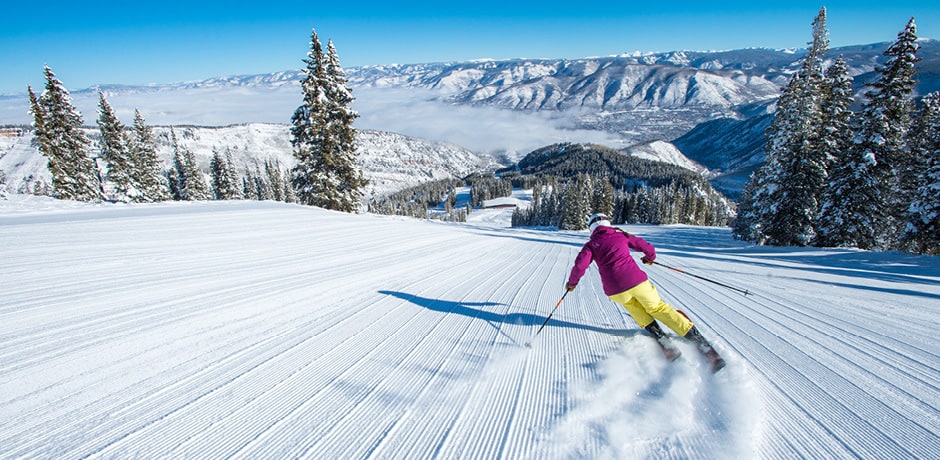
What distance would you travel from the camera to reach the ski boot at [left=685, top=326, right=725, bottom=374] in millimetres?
3205

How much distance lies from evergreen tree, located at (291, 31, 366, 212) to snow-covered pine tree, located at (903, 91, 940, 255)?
30470 mm

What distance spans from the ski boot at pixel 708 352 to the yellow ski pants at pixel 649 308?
0.24 feet

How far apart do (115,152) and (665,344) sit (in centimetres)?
4210

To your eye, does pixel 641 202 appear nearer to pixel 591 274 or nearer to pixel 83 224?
pixel 591 274

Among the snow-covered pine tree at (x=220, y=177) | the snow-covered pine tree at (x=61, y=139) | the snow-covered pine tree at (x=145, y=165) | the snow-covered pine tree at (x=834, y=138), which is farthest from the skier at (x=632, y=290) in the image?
the snow-covered pine tree at (x=220, y=177)

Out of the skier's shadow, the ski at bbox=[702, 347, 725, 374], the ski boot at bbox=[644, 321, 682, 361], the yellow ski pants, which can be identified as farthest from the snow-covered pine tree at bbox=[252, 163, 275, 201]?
the ski at bbox=[702, 347, 725, 374]

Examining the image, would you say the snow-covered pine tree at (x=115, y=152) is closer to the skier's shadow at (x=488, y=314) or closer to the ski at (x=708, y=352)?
the skier's shadow at (x=488, y=314)

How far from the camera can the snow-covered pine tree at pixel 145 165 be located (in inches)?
1299

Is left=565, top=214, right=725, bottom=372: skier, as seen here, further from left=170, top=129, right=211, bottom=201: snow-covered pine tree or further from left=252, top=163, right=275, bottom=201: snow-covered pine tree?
left=252, top=163, right=275, bottom=201: snow-covered pine tree

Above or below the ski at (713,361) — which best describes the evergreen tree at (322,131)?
above

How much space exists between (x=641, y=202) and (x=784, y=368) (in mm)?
80471

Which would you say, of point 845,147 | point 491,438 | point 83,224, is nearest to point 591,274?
point 491,438

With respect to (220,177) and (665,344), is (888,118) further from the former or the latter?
(220,177)

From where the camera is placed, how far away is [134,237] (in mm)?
8031
